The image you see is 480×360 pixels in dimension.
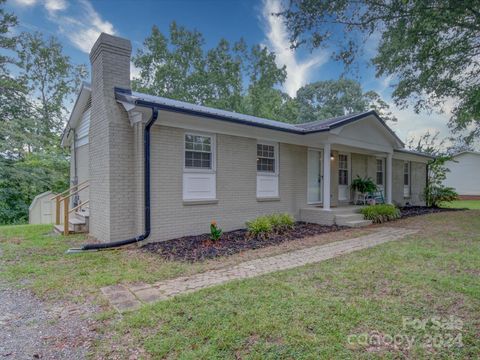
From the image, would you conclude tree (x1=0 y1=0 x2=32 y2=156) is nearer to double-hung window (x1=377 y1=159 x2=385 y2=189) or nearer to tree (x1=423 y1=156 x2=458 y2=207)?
double-hung window (x1=377 y1=159 x2=385 y2=189)

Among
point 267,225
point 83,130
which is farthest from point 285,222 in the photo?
point 83,130

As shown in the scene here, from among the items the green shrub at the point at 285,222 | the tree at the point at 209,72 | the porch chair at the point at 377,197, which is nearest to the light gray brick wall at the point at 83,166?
the green shrub at the point at 285,222

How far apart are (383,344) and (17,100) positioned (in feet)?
71.6

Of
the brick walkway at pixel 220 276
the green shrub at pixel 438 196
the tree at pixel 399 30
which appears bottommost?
the brick walkway at pixel 220 276

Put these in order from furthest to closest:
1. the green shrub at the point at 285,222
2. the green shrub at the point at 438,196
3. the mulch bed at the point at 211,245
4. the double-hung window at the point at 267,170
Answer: the green shrub at the point at 438,196
the double-hung window at the point at 267,170
the green shrub at the point at 285,222
the mulch bed at the point at 211,245

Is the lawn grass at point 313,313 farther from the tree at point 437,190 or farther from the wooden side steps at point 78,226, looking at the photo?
the tree at point 437,190

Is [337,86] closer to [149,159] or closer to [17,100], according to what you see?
Result: [17,100]

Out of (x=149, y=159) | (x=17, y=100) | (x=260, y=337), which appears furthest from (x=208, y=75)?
(x=260, y=337)

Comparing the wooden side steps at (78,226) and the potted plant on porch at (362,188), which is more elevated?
the potted plant on porch at (362,188)

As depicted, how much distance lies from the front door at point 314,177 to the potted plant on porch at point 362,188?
2.57 meters

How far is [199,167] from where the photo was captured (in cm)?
783

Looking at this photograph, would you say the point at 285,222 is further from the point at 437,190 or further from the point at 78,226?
the point at 437,190

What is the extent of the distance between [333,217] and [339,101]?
97.6 ft

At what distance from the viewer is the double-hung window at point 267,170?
30.9 feet
